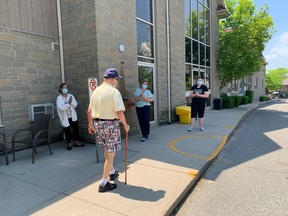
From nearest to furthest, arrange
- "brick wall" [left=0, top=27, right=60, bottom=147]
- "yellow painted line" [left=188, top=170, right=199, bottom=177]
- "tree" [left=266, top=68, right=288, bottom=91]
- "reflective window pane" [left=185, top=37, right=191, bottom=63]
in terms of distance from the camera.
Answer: "yellow painted line" [left=188, top=170, right=199, bottom=177] < "brick wall" [left=0, top=27, right=60, bottom=147] < "reflective window pane" [left=185, top=37, right=191, bottom=63] < "tree" [left=266, top=68, right=288, bottom=91]

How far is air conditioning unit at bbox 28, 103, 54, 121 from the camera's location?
574 cm

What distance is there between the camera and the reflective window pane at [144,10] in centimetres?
817

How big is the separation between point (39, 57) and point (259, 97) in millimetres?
33102

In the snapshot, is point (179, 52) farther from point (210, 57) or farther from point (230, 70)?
point (230, 70)

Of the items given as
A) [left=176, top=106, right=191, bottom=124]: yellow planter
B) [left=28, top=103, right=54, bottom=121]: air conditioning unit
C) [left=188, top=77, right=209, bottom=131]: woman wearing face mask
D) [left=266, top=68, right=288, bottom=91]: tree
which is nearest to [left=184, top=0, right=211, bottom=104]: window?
[left=176, top=106, right=191, bottom=124]: yellow planter

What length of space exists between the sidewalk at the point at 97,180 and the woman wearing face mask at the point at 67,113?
1.44ft

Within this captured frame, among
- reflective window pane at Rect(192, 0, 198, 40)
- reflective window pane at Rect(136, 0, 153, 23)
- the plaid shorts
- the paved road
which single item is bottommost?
the paved road

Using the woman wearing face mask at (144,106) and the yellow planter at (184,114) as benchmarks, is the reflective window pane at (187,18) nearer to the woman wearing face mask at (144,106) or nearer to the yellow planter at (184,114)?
the yellow planter at (184,114)

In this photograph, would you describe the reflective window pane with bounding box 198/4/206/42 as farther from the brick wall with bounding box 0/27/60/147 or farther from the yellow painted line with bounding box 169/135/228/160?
the brick wall with bounding box 0/27/60/147

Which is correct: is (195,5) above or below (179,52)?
above

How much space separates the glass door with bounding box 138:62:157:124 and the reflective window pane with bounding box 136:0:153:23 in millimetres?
1694

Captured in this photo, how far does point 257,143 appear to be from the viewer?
6.52 m

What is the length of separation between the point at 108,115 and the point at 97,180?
1.22 m

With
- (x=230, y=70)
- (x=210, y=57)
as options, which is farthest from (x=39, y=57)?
(x=230, y=70)
